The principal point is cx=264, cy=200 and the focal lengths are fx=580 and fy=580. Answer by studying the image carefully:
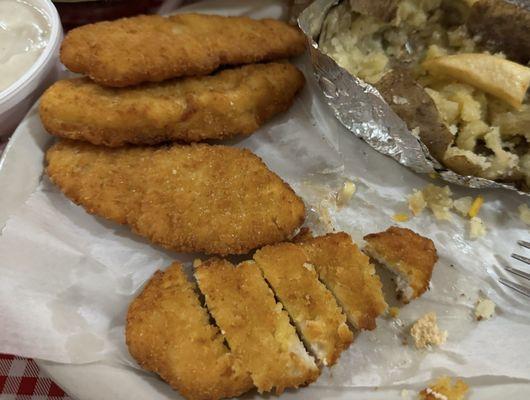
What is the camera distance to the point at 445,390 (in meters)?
1.67

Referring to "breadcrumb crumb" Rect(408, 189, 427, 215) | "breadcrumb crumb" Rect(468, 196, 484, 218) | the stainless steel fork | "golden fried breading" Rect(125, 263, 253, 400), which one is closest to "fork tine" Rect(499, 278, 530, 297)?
the stainless steel fork

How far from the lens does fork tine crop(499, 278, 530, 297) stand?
1.87 metres

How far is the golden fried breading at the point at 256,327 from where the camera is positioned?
1565 mm

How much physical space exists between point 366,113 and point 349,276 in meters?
0.58

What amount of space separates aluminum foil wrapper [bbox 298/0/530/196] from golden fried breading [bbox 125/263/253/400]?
86cm

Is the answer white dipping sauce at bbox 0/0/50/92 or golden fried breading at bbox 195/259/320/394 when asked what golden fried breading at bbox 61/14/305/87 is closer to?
white dipping sauce at bbox 0/0/50/92

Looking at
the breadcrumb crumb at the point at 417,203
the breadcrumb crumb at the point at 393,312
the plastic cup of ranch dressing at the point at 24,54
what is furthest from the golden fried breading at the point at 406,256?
the plastic cup of ranch dressing at the point at 24,54

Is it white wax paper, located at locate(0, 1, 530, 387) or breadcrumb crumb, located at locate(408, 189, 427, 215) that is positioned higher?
breadcrumb crumb, located at locate(408, 189, 427, 215)

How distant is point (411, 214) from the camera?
2035mm

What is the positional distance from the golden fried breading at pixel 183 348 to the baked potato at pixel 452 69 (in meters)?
0.92

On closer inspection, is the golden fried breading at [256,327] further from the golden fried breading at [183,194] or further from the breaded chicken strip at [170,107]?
the breaded chicken strip at [170,107]

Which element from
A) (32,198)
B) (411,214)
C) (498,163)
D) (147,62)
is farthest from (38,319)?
(498,163)

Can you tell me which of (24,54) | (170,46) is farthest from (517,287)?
(24,54)

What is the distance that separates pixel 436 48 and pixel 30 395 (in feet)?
5.70
